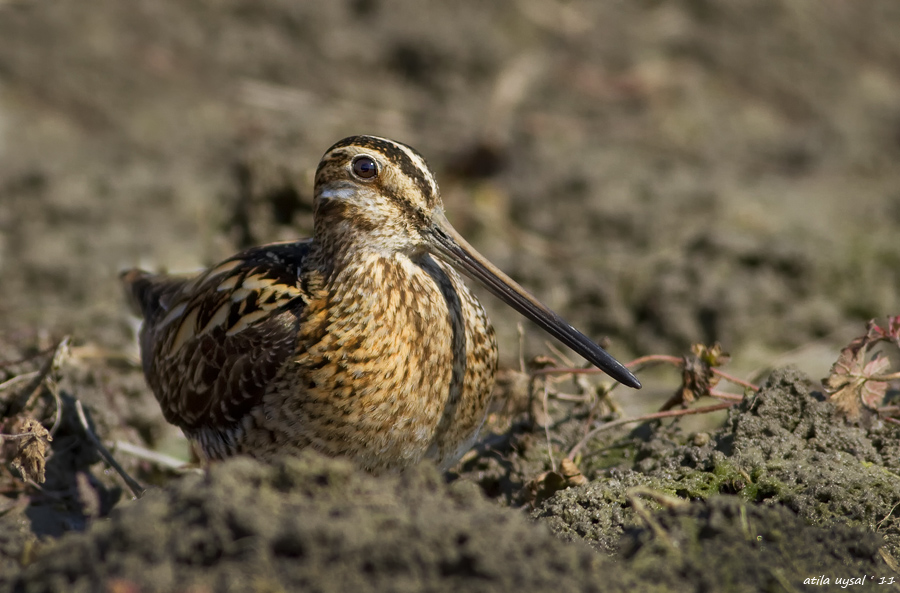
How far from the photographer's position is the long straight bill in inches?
131

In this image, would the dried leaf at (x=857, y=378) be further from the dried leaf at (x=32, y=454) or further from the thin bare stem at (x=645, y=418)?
the dried leaf at (x=32, y=454)

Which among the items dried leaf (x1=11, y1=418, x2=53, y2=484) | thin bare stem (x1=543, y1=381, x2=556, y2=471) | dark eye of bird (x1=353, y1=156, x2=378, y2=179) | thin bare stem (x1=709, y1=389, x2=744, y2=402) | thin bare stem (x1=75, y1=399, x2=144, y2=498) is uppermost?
dark eye of bird (x1=353, y1=156, x2=378, y2=179)

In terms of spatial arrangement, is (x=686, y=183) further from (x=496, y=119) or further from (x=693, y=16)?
(x=693, y=16)

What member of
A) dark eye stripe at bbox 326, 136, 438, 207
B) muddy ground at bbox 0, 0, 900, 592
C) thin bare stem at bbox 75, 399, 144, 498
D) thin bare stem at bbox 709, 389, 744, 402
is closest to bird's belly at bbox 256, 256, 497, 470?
dark eye stripe at bbox 326, 136, 438, 207

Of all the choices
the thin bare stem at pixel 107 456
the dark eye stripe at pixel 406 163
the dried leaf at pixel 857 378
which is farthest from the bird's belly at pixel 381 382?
the dried leaf at pixel 857 378

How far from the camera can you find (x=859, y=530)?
2627 mm

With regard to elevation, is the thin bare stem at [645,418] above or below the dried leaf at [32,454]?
above

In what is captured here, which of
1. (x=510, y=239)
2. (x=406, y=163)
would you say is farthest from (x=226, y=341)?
(x=510, y=239)

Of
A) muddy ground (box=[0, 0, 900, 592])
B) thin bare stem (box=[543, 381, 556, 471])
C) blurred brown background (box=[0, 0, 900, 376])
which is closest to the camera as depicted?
muddy ground (box=[0, 0, 900, 592])

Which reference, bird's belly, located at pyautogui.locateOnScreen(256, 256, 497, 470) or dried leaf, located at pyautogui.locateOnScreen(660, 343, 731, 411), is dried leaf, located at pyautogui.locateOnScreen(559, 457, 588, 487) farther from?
dried leaf, located at pyautogui.locateOnScreen(660, 343, 731, 411)

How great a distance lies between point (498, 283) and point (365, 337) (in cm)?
51

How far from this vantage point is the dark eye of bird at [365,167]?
11.1ft

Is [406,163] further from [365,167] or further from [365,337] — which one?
[365,337]

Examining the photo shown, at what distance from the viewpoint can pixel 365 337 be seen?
3.25m
